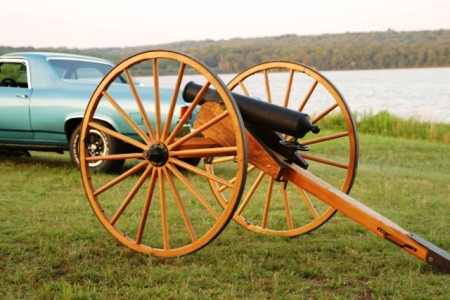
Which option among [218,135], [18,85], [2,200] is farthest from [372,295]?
[18,85]

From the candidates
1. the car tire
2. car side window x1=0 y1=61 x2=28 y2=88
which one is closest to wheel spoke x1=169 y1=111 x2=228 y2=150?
the car tire

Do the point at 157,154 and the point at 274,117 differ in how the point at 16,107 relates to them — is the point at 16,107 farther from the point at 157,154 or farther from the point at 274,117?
the point at 274,117

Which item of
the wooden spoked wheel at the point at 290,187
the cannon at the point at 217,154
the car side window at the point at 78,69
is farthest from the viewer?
the car side window at the point at 78,69

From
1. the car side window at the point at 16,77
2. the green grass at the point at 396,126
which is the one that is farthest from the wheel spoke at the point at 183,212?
the green grass at the point at 396,126

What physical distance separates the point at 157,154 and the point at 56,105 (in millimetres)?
5370

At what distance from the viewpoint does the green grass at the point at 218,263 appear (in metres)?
4.62

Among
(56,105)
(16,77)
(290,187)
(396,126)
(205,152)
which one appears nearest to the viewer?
(205,152)

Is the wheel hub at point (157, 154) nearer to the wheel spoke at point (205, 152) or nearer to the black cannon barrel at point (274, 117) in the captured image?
the wheel spoke at point (205, 152)

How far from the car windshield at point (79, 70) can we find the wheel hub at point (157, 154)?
5.71 metres

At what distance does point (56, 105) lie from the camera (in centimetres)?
1034

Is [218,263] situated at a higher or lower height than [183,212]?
lower

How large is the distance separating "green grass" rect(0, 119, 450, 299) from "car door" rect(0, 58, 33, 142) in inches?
107

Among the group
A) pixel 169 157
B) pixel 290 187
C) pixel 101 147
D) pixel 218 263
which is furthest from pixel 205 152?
pixel 101 147

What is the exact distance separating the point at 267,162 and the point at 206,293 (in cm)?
119
